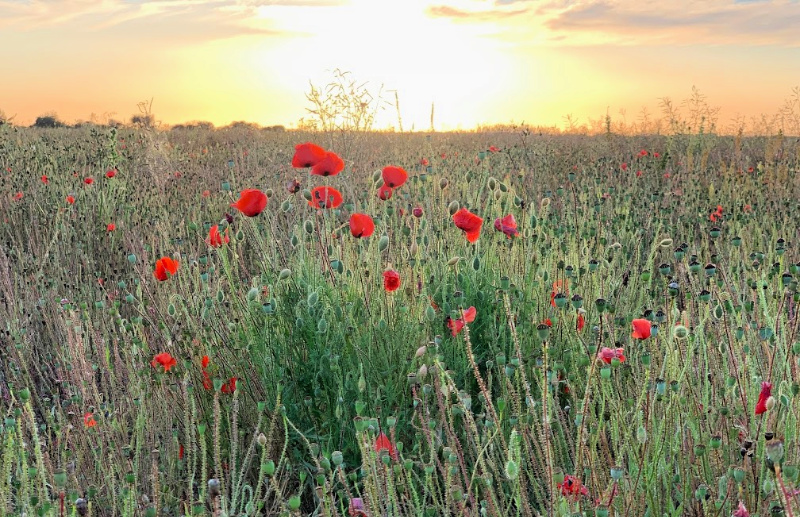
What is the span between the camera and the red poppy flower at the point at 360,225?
258cm

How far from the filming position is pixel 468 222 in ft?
8.73

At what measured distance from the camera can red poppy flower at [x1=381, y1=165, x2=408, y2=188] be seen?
2820mm

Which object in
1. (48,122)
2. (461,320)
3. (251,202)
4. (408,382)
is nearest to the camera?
(408,382)

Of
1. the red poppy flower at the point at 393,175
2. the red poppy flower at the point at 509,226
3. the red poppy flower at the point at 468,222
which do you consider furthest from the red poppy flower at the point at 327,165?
the red poppy flower at the point at 509,226

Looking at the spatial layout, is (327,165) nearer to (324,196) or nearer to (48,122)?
(324,196)

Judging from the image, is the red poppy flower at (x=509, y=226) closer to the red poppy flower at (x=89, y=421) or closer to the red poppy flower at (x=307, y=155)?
the red poppy flower at (x=307, y=155)

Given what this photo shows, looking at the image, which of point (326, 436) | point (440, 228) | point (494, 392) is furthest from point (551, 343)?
point (326, 436)

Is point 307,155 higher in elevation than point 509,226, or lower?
higher

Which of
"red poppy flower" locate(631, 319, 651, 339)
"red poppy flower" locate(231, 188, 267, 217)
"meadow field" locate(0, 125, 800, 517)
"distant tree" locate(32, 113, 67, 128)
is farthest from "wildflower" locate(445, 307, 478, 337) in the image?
"distant tree" locate(32, 113, 67, 128)

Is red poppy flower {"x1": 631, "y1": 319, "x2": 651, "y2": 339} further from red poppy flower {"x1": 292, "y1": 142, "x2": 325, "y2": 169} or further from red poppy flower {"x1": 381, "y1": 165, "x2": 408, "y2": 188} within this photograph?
red poppy flower {"x1": 292, "y1": 142, "x2": 325, "y2": 169}

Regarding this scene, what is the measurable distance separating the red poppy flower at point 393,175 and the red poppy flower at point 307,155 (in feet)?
0.83

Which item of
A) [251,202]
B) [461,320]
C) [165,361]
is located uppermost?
[251,202]

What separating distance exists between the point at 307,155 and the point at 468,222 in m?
0.63

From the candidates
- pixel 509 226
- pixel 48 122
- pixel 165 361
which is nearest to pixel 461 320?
pixel 509 226
